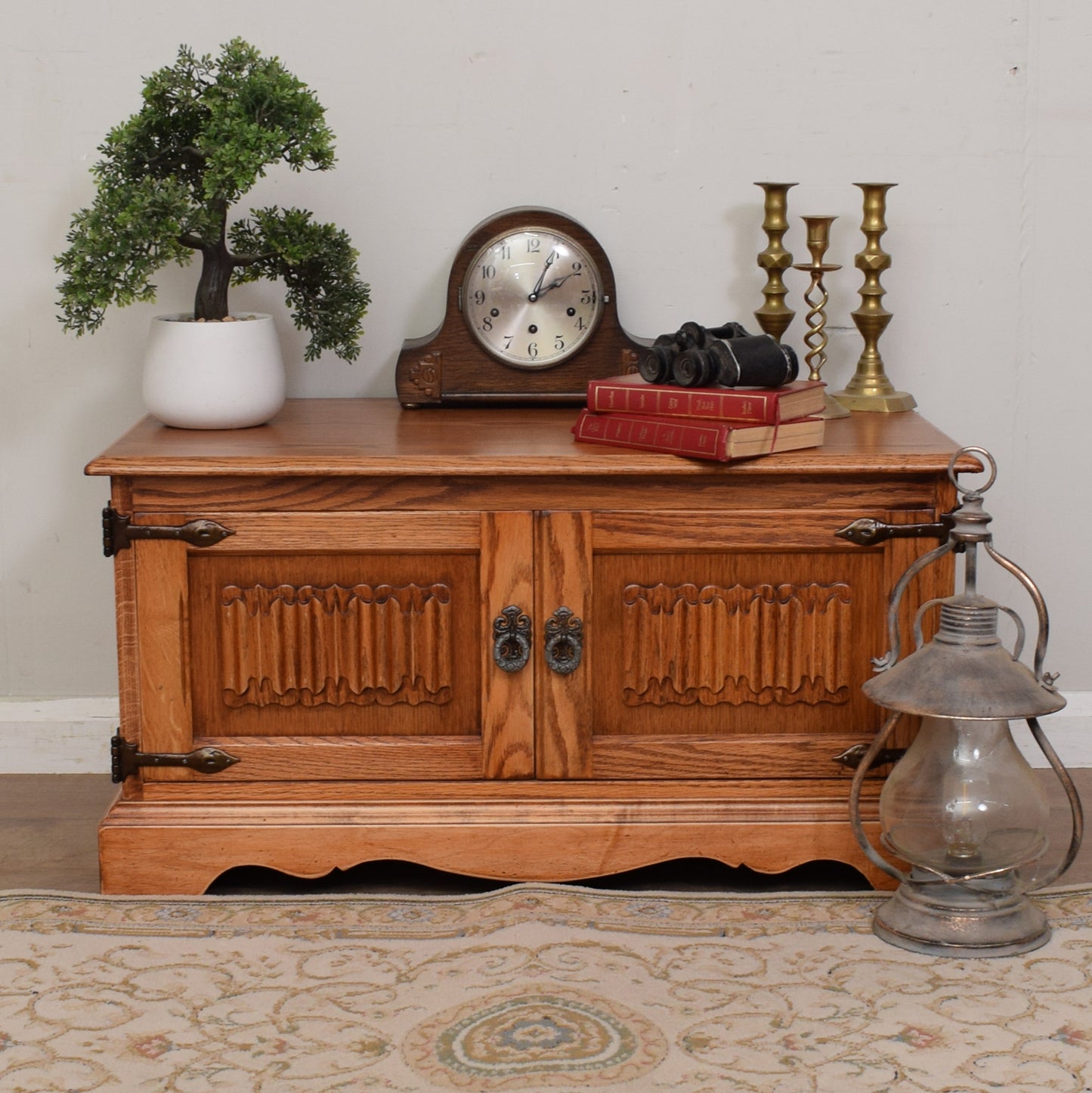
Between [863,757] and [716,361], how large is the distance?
0.65m

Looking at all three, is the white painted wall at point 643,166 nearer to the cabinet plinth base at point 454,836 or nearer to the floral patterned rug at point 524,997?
the cabinet plinth base at point 454,836

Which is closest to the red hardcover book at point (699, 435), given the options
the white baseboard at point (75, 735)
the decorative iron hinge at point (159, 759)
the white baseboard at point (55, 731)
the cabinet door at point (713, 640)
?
the cabinet door at point (713, 640)

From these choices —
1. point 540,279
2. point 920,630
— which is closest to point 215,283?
point 540,279

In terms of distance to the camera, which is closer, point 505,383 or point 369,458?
point 369,458

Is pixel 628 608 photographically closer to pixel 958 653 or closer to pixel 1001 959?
pixel 958 653

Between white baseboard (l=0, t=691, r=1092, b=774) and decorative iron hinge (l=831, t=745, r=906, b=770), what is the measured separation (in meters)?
0.72

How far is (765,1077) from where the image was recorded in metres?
1.80

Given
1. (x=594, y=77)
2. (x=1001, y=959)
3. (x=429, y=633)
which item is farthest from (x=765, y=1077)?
(x=594, y=77)

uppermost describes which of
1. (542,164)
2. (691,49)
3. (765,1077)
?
(691,49)

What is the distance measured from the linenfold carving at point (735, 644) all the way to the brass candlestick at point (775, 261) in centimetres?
58

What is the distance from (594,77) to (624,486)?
0.88 meters

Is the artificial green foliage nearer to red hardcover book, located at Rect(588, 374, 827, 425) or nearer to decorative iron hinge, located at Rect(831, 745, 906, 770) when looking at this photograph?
red hardcover book, located at Rect(588, 374, 827, 425)

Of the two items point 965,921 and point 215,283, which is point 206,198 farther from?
point 965,921

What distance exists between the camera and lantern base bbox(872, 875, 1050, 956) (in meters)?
2.11
